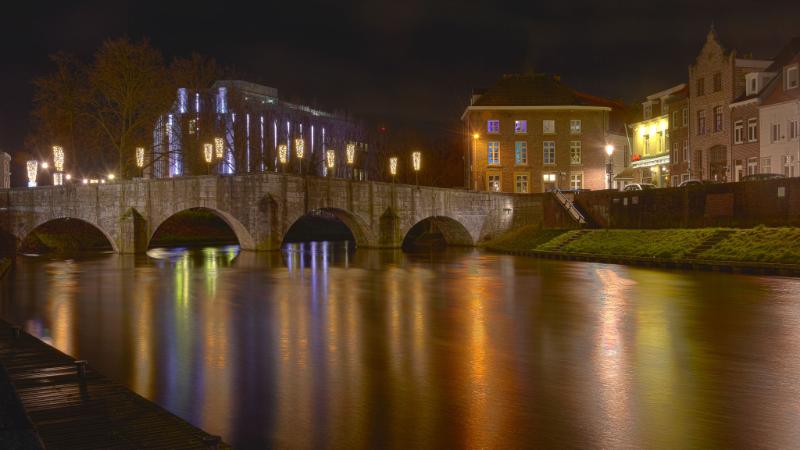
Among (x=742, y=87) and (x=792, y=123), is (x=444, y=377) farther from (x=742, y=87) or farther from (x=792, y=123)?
(x=742, y=87)

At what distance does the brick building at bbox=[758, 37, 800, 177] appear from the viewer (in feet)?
150

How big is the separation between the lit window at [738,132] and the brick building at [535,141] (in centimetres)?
1712

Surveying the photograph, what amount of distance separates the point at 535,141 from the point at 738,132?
19729mm

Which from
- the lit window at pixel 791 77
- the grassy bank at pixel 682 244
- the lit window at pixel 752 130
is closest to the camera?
the grassy bank at pixel 682 244

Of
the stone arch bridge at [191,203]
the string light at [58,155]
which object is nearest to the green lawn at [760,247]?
the stone arch bridge at [191,203]

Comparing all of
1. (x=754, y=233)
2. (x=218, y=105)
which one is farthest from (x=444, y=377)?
(x=218, y=105)

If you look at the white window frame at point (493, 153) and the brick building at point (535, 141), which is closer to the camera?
the brick building at point (535, 141)

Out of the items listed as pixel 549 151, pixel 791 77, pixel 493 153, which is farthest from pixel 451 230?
pixel 791 77

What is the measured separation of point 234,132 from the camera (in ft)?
203

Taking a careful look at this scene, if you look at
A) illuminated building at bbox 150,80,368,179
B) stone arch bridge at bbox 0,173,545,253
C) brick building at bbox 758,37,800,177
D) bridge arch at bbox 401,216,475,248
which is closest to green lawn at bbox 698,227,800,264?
brick building at bbox 758,37,800,177

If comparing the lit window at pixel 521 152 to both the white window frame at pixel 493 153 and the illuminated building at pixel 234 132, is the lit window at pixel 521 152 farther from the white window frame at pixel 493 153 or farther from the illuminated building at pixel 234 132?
the illuminated building at pixel 234 132

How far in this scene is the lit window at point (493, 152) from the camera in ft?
221

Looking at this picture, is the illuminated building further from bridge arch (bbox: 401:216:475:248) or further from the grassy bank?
the grassy bank

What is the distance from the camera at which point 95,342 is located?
52.4 ft
